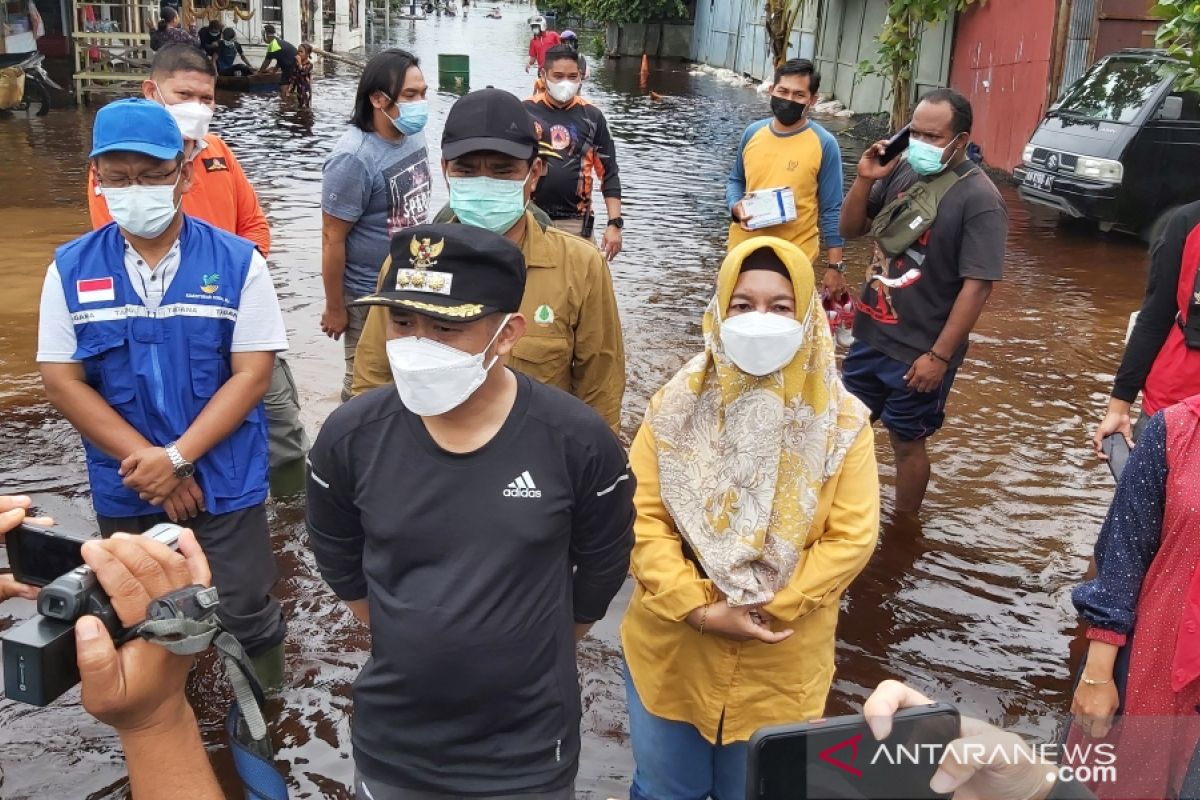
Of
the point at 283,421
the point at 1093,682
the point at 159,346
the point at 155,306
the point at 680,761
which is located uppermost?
the point at 155,306

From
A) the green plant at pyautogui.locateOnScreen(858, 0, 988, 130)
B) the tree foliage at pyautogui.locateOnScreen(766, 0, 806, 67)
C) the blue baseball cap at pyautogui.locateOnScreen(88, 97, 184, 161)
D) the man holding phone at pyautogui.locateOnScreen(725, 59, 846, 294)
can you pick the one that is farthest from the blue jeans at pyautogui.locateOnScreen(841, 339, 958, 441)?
the tree foliage at pyautogui.locateOnScreen(766, 0, 806, 67)

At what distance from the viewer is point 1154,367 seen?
12.9ft

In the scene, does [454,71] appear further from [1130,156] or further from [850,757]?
[850,757]

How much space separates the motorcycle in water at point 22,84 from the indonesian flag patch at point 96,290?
52.4 ft

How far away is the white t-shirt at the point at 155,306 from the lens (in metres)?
3.10

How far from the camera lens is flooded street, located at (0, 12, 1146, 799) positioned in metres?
3.75

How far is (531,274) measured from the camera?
3371 mm

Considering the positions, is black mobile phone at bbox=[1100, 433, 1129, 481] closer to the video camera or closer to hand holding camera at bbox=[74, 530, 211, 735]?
hand holding camera at bbox=[74, 530, 211, 735]

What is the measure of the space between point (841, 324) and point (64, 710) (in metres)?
4.01

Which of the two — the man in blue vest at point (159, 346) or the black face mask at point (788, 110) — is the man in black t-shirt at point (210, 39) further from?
the man in blue vest at point (159, 346)

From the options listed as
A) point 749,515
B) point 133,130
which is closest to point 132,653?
point 749,515

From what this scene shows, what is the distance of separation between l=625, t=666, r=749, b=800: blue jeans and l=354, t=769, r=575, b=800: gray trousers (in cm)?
47

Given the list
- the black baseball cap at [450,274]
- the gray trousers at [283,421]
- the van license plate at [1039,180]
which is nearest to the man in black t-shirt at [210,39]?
the van license plate at [1039,180]

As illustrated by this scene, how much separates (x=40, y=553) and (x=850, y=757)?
5.30 feet
